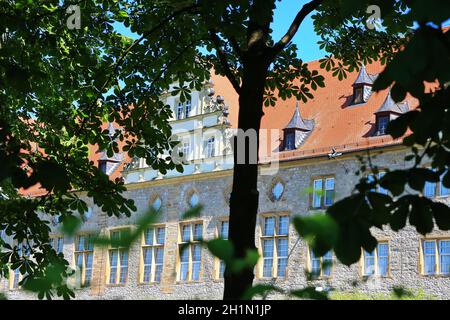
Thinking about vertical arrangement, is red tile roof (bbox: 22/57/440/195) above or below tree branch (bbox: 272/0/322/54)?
above

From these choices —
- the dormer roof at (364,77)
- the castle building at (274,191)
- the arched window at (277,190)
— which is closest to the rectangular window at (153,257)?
the castle building at (274,191)

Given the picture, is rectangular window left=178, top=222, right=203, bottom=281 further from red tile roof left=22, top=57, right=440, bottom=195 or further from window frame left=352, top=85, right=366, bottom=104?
window frame left=352, top=85, right=366, bottom=104

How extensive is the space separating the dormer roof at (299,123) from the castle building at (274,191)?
45 mm

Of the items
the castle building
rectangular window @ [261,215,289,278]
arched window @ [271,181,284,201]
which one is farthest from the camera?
arched window @ [271,181,284,201]

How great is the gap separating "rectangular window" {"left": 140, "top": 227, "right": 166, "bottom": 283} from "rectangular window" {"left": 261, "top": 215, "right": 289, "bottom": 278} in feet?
14.9

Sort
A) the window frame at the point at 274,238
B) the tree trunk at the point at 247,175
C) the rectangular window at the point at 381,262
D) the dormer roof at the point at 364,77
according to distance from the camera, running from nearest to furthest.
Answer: the tree trunk at the point at 247,175 < the rectangular window at the point at 381,262 < the window frame at the point at 274,238 < the dormer roof at the point at 364,77

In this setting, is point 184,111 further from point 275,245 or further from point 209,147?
point 275,245

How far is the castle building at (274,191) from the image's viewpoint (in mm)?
24797

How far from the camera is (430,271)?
24.1 m

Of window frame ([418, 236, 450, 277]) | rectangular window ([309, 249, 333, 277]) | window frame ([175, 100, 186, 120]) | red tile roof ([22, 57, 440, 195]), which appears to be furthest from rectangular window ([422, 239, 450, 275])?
rectangular window ([309, 249, 333, 277])

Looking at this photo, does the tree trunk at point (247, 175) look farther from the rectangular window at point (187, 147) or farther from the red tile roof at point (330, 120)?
the rectangular window at point (187, 147)

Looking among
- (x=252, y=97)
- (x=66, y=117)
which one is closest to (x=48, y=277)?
(x=252, y=97)


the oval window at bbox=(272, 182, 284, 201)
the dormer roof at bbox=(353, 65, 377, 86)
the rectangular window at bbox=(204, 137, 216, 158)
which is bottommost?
the oval window at bbox=(272, 182, 284, 201)

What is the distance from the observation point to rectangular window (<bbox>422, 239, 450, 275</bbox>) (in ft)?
78.9
